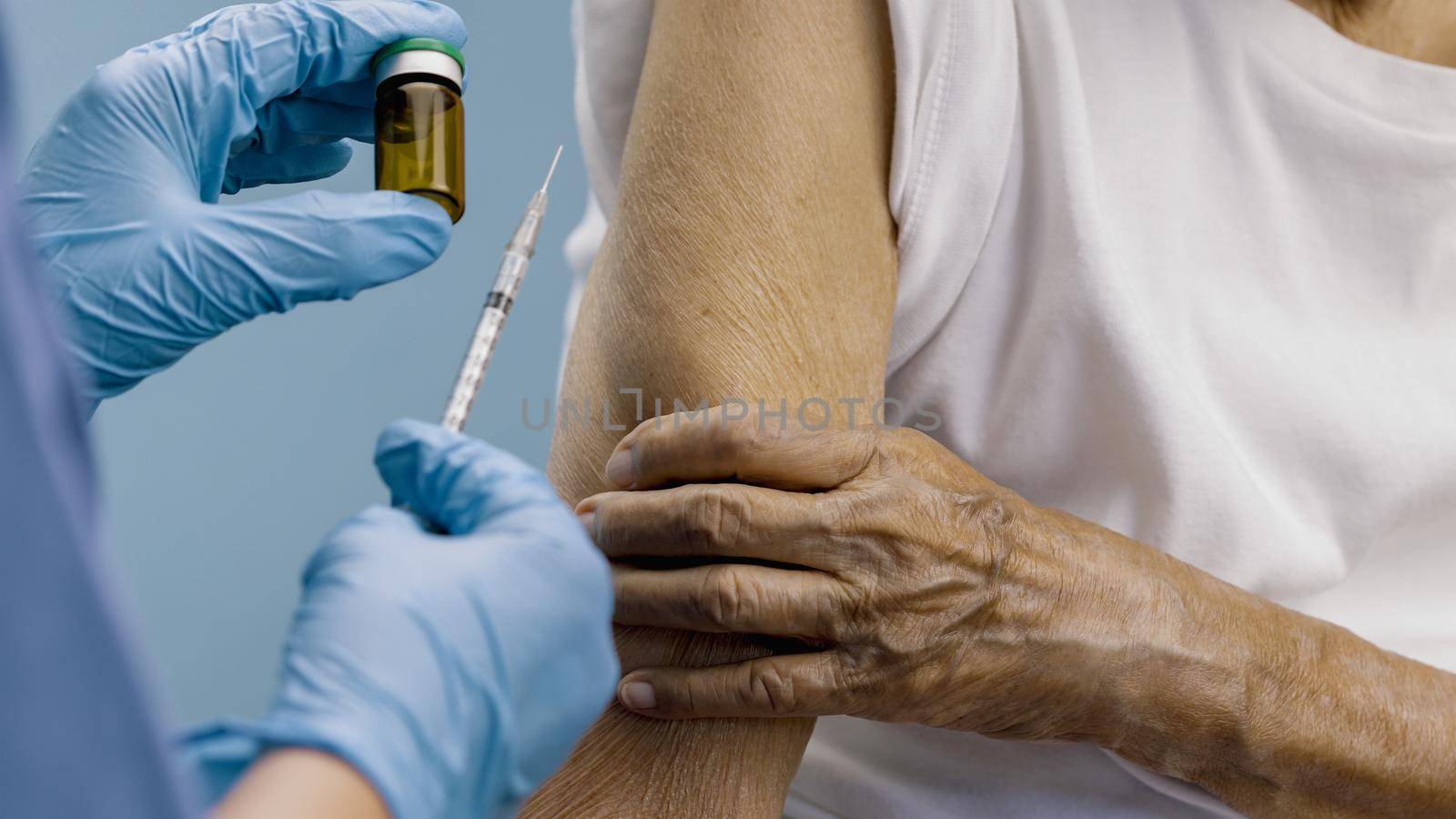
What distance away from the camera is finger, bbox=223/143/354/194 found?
1.02 metres

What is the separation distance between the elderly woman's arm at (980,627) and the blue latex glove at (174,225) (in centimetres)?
24

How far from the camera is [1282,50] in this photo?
3.54 feet

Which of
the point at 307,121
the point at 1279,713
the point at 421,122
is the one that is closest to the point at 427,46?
the point at 421,122

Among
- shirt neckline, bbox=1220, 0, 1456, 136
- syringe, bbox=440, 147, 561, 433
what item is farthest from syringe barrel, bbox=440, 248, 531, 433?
shirt neckline, bbox=1220, 0, 1456, 136

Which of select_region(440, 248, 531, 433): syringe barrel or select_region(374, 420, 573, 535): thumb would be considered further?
select_region(440, 248, 531, 433): syringe barrel

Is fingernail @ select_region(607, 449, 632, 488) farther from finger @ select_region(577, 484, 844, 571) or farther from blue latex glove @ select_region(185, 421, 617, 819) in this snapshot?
blue latex glove @ select_region(185, 421, 617, 819)

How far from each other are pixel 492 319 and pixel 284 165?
33cm

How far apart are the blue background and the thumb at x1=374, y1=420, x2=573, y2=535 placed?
1521 mm

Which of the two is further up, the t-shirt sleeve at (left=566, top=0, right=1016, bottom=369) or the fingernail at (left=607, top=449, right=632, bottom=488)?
the t-shirt sleeve at (left=566, top=0, right=1016, bottom=369)

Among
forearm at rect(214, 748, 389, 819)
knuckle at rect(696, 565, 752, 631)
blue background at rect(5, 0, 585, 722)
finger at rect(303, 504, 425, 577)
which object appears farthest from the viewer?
blue background at rect(5, 0, 585, 722)

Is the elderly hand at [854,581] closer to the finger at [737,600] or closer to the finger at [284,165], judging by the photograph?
the finger at [737,600]

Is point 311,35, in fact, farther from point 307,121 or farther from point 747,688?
point 747,688

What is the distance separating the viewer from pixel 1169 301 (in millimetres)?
1036

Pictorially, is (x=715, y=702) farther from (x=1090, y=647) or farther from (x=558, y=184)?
(x=558, y=184)
